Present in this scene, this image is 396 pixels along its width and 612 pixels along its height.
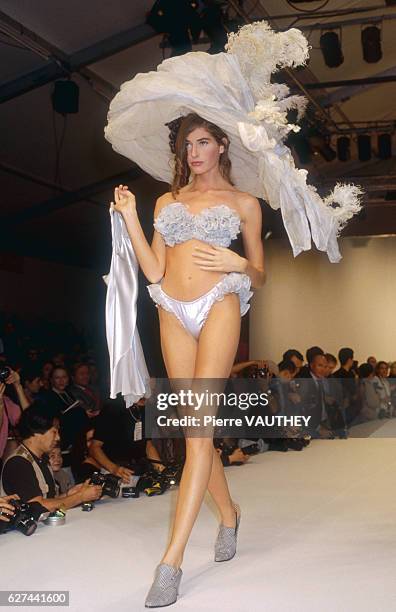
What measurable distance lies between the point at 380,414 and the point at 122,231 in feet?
22.6

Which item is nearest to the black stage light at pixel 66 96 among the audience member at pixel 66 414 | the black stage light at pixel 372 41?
the audience member at pixel 66 414

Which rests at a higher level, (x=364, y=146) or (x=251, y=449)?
(x=364, y=146)

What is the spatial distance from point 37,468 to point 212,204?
5.50ft

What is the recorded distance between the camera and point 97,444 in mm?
4750

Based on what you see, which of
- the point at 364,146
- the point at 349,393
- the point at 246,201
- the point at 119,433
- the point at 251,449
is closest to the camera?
the point at 246,201

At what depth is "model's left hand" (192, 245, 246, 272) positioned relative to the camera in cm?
256

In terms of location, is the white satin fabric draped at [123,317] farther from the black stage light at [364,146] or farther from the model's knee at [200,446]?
the black stage light at [364,146]

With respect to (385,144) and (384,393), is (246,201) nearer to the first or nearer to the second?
(384,393)

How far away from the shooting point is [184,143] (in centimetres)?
274

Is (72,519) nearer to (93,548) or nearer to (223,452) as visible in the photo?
(93,548)

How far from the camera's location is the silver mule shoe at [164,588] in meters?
2.23

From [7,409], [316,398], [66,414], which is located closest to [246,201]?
[7,409]

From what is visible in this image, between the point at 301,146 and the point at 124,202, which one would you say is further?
the point at 301,146

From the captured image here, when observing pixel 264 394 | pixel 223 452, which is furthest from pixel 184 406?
pixel 264 394
